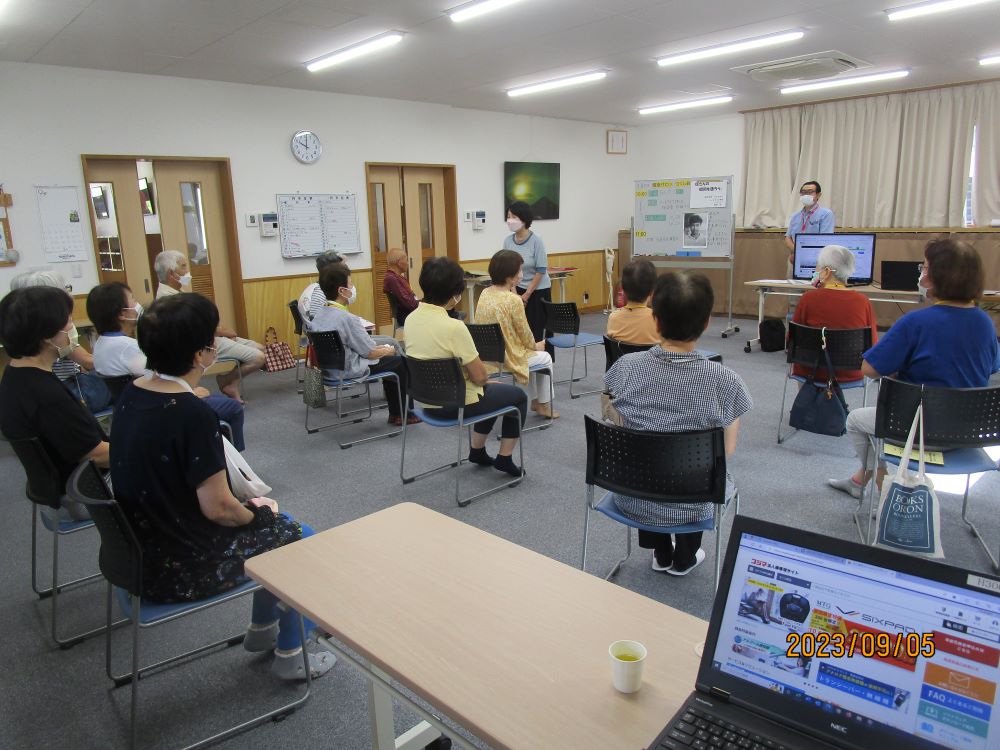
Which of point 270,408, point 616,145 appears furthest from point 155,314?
point 616,145

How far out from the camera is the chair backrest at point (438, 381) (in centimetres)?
340

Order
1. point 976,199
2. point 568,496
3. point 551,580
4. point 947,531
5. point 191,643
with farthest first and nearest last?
point 976,199
point 568,496
point 947,531
point 191,643
point 551,580

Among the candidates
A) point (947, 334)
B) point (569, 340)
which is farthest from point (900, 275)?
point (947, 334)

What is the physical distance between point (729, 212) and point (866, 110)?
7.46ft

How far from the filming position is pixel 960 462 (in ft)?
8.58

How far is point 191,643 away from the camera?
7.90 ft

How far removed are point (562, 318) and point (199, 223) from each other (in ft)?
12.6

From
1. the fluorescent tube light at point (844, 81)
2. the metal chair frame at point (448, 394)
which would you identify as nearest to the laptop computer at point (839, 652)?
the metal chair frame at point (448, 394)

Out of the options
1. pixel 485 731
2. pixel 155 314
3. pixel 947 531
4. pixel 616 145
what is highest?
pixel 616 145

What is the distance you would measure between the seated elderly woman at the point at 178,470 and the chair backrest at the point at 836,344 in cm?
318

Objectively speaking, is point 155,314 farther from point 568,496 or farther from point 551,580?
point 568,496

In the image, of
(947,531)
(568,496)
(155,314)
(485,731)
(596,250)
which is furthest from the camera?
(596,250)

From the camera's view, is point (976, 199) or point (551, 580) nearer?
point (551, 580)

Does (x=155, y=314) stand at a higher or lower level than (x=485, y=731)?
higher
